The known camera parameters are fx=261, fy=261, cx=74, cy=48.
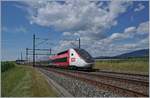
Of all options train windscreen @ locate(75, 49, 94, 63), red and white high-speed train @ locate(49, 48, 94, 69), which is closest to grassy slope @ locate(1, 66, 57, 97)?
red and white high-speed train @ locate(49, 48, 94, 69)

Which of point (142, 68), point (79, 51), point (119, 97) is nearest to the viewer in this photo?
point (119, 97)

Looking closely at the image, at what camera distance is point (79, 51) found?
33625mm

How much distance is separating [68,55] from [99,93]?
77.2ft

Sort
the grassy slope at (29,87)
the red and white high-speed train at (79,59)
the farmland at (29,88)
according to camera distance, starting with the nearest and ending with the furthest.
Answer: the farmland at (29,88) < the grassy slope at (29,87) < the red and white high-speed train at (79,59)

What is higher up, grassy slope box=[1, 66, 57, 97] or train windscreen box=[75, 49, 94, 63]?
train windscreen box=[75, 49, 94, 63]

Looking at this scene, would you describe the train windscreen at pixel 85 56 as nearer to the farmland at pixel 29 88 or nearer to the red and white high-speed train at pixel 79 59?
the red and white high-speed train at pixel 79 59

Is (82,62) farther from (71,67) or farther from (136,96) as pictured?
(136,96)

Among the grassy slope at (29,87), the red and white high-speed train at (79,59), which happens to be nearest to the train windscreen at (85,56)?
the red and white high-speed train at (79,59)

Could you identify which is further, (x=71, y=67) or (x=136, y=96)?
(x=71, y=67)

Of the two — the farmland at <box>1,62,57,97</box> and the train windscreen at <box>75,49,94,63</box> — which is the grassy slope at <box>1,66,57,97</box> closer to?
the farmland at <box>1,62,57,97</box>

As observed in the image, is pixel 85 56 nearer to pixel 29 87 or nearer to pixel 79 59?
pixel 79 59

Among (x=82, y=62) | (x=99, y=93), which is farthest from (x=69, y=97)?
(x=82, y=62)

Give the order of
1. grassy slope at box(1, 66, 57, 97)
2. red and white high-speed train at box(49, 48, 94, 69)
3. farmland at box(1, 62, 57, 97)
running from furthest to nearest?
red and white high-speed train at box(49, 48, 94, 69), grassy slope at box(1, 66, 57, 97), farmland at box(1, 62, 57, 97)

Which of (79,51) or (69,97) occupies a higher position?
(79,51)
